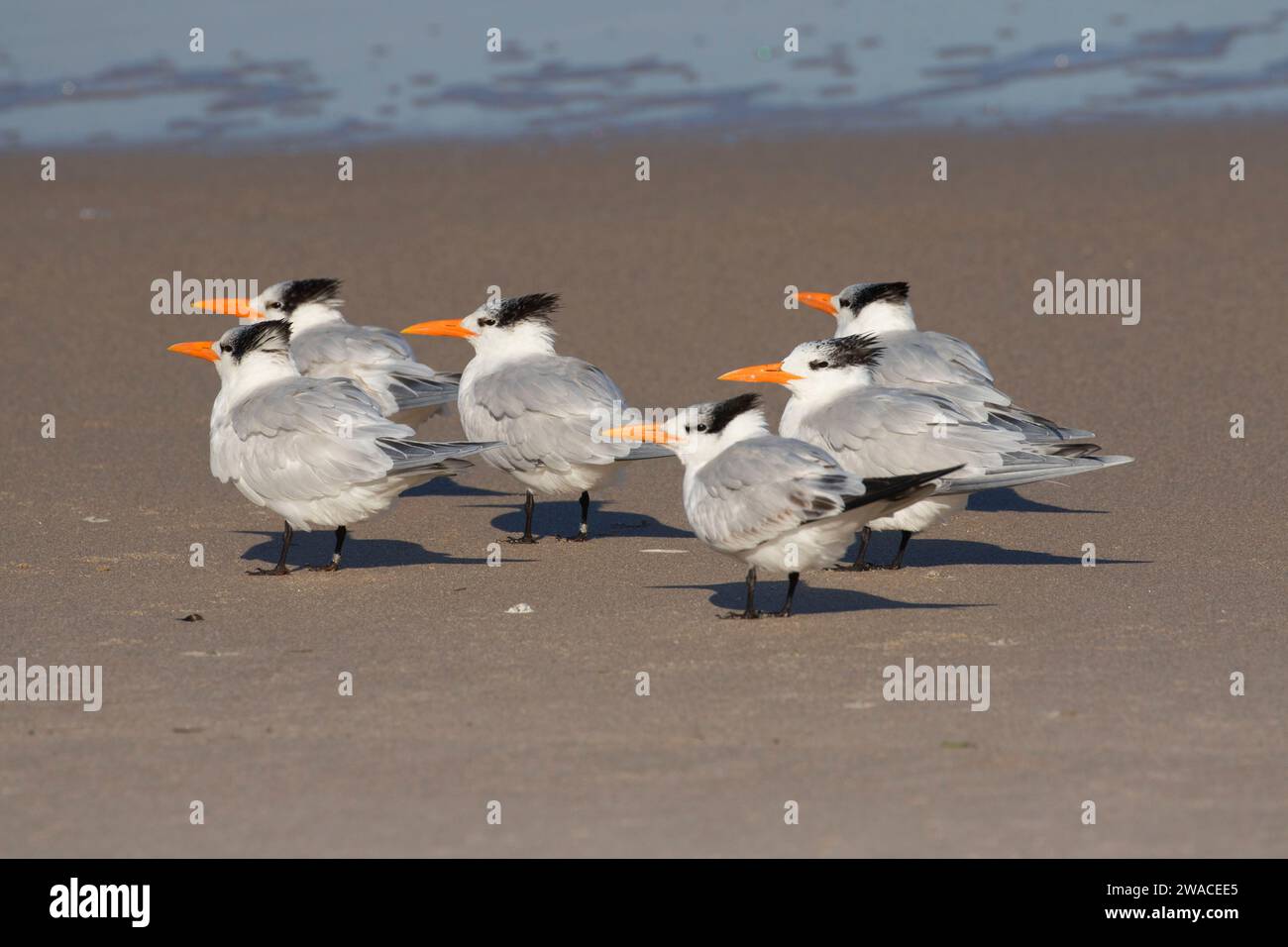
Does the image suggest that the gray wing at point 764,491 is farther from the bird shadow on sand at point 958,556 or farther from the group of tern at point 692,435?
the bird shadow on sand at point 958,556

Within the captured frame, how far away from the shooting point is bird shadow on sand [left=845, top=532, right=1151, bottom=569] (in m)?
6.64

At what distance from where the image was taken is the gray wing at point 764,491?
5715mm

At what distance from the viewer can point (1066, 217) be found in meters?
11.9

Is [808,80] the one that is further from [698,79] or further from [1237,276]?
[1237,276]

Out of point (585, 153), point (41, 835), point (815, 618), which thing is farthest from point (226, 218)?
point (41, 835)

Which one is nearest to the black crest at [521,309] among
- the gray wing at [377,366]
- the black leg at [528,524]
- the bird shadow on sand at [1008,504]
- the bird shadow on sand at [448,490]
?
the gray wing at [377,366]

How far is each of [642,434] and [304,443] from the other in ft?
4.24

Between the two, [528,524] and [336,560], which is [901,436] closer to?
[528,524]

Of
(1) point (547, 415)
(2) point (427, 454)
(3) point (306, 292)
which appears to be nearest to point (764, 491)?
(2) point (427, 454)

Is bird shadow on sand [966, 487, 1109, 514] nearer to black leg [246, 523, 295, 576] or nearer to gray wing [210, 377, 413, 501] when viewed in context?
gray wing [210, 377, 413, 501]

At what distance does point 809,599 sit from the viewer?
247 inches

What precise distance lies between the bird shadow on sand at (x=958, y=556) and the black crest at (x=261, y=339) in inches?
94.4

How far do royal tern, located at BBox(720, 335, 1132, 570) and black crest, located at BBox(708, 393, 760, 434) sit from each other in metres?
0.56

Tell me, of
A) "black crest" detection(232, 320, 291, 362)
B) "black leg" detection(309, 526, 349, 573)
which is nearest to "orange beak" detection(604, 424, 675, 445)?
"black leg" detection(309, 526, 349, 573)
